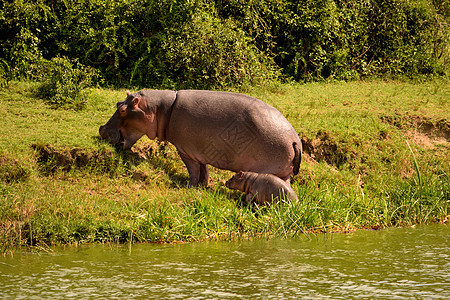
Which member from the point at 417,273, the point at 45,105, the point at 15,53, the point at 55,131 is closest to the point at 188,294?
the point at 417,273

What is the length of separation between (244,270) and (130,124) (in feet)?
13.4

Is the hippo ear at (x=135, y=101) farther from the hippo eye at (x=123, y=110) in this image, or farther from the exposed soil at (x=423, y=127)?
the exposed soil at (x=423, y=127)

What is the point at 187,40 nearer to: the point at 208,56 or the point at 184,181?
the point at 208,56

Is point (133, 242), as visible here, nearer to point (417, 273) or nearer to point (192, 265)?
point (192, 265)

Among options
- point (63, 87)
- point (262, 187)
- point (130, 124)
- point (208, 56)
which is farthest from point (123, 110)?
point (208, 56)

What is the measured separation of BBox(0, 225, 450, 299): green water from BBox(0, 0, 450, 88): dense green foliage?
6981 millimetres

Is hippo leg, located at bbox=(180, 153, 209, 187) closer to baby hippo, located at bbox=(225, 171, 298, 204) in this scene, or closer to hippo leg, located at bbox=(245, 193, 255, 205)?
baby hippo, located at bbox=(225, 171, 298, 204)

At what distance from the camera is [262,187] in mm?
8852

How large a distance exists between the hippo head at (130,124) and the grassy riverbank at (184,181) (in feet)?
0.66

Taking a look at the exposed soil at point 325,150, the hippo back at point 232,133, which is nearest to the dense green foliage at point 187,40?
the exposed soil at point 325,150

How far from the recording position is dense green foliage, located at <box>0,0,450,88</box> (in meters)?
14.4

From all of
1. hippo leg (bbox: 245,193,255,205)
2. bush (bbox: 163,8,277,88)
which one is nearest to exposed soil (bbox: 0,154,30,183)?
hippo leg (bbox: 245,193,255,205)

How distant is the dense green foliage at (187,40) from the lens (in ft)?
47.2

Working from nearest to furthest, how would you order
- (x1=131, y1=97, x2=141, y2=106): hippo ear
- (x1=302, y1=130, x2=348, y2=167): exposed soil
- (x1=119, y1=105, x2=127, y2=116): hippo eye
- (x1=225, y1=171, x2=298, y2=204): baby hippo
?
1. (x1=225, y1=171, x2=298, y2=204): baby hippo
2. (x1=131, y1=97, x2=141, y2=106): hippo ear
3. (x1=119, y1=105, x2=127, y2=116): hippo eye
4. (x1=302, y1=130, x2=348, y2=167): exposed soil
